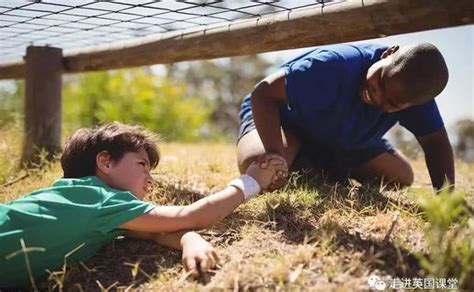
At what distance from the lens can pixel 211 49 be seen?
3.02 metres

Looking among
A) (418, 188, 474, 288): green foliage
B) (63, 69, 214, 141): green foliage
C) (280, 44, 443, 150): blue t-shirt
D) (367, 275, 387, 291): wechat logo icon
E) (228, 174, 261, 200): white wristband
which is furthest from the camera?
(63, 69, 214, 141): green foliage

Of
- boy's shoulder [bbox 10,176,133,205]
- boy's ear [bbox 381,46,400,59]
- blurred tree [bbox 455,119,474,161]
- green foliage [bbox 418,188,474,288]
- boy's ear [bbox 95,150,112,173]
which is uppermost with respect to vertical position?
boy's ear [bbox 381,46,400,59]

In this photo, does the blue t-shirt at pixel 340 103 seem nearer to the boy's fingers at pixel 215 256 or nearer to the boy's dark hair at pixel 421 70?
the boy's dark hair at pixel 421 70

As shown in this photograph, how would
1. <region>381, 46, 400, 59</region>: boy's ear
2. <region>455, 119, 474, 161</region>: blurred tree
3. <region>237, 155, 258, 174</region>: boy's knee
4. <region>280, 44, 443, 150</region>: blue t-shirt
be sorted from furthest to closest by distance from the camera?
<region>455, 119, 474, 161</region>: blurred tree < <region>237, 155, 258, 174</region>: boy's knee < <region>280, 44, 443, 150</region>: blue t-shirt < <region>381, 46, 400, 59</region>: boy's ear

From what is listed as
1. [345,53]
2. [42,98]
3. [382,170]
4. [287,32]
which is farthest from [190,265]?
[42,98]

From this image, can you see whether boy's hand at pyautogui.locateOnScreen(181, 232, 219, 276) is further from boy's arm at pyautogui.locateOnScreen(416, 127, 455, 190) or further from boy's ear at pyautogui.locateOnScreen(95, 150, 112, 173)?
boy's arm at pyautogui.locateOnScreen(416, 127, 455, 190)

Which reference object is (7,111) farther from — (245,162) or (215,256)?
(215,256)

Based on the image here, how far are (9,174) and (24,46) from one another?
4.05 feet

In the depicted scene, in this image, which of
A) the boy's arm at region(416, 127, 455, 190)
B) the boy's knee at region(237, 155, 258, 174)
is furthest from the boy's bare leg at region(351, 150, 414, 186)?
the boy's knee at region(237, 155, 258, 174)

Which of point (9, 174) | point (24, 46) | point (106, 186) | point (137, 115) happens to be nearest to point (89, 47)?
point (24, 46)

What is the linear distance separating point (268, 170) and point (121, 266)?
792 millimetres

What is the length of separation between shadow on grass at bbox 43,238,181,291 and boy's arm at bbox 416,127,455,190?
1564mm

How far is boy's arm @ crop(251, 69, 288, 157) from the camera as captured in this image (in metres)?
2.59

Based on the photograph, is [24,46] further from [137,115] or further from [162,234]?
[137,115]
